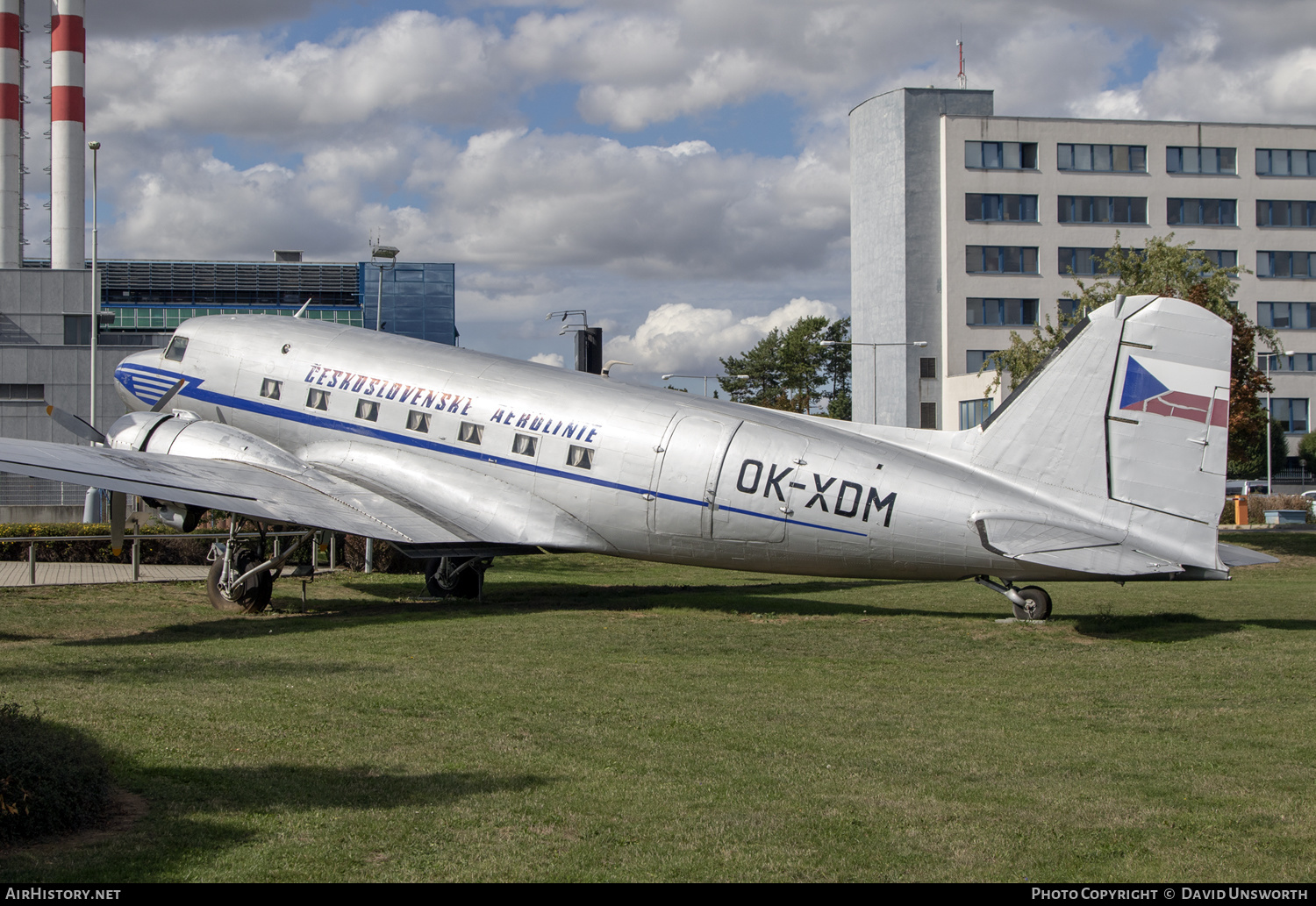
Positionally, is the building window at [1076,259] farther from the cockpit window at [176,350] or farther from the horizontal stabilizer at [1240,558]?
the cockpit window at [176,350]

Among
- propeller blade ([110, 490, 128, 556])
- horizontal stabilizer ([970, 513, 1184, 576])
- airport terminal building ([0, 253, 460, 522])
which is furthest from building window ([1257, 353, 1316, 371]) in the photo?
propeller blade ([110, 490, 128, 556])

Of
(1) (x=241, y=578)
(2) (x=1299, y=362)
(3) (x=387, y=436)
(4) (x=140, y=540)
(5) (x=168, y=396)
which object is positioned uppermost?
(2) (x=1299, y=362)

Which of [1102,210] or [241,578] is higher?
[1102,210]

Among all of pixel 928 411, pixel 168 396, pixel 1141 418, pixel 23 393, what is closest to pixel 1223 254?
pixel 928 411

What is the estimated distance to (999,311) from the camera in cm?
7656

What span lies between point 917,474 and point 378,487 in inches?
381

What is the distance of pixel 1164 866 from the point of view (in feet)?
20.6

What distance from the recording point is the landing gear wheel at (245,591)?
18.7 metres

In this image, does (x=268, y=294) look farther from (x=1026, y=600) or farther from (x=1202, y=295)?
(x=1026, y=600)

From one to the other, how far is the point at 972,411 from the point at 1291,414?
2422cm

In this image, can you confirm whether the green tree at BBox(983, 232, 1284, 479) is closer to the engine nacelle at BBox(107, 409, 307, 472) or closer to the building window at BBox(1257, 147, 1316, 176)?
the engine nacelle at BBox(107, 409, 307, 472)

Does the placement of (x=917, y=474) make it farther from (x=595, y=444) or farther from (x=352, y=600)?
(x=352, y=600)

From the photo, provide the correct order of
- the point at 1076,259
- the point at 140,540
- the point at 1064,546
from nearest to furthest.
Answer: the point at 1064,546 < the point at 140,540 < the point at 1076,259
